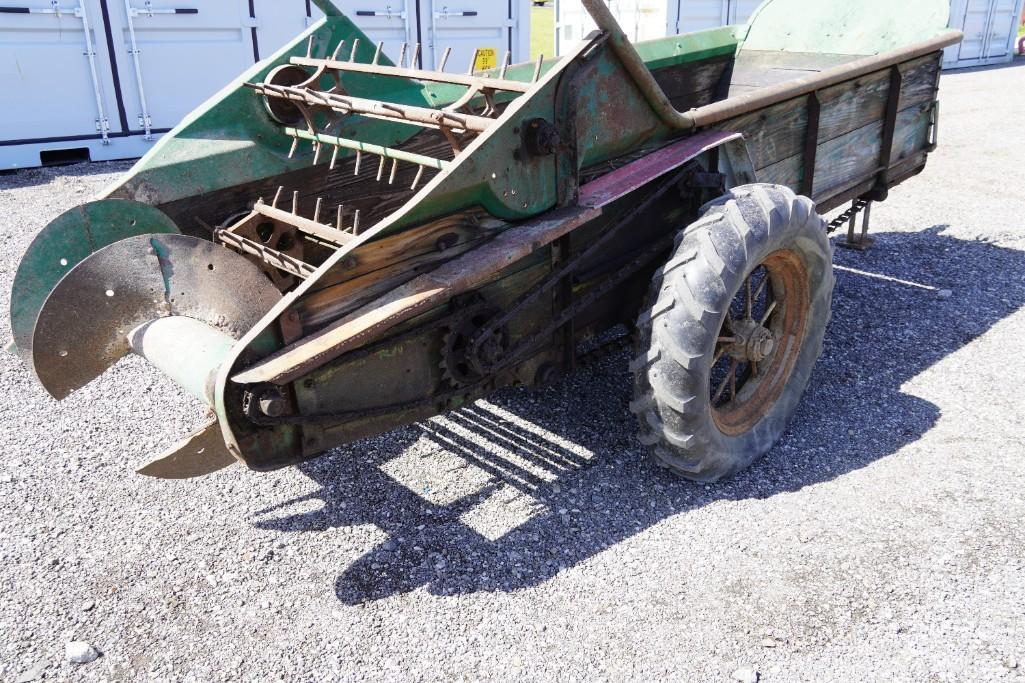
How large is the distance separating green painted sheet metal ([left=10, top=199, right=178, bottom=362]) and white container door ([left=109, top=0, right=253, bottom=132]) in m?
5.42

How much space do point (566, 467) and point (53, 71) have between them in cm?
653

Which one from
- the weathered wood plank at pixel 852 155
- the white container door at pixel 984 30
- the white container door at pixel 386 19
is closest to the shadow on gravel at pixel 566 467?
the weathered wood plank at pixel 852 155

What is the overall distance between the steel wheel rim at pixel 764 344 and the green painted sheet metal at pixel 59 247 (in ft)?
6.93

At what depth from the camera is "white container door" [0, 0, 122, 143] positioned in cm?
711

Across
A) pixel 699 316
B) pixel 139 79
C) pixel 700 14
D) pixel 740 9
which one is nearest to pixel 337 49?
pixel 699 316

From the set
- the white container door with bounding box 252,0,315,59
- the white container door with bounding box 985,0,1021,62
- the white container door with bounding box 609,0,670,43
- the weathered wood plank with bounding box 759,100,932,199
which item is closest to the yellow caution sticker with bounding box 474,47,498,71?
the white container door with bounding box 252,0,315,59

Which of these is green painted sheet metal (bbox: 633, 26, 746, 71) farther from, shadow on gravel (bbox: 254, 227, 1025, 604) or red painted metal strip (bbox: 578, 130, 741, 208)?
shadow on gravel (bbox: 254, 227, 1025, 604)

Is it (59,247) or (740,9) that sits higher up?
(740,9)

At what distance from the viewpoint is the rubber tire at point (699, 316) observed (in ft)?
8.56

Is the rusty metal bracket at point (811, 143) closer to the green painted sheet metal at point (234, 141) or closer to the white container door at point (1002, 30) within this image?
the green painted sheet metal at point (234, 141)

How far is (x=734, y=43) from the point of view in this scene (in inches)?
198

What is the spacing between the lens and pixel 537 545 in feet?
8.61

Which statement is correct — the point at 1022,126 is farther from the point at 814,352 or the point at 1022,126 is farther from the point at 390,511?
the point at 390,511

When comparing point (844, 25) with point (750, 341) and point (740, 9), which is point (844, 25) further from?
point (740, 9)
